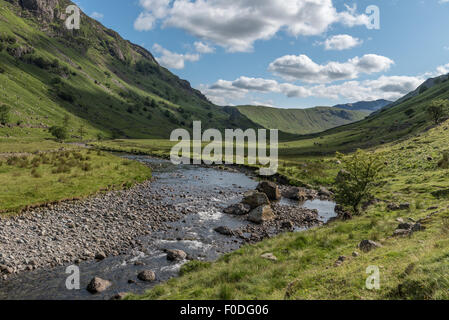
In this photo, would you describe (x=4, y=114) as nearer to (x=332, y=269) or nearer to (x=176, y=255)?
(x=176, y=255)

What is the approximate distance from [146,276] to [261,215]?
17958mm

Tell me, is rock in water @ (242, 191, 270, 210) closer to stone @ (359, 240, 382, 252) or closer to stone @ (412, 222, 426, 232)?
stone @ (412, 222, 426, 232)

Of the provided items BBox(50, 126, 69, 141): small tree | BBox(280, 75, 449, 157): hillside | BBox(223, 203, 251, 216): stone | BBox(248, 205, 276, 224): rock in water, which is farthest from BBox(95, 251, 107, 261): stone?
BBox(50, 126, 69, 141): small tree

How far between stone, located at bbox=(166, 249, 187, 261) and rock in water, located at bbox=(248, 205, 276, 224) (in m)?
12.7

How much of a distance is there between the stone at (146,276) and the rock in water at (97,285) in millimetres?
2116

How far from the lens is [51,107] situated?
528ft

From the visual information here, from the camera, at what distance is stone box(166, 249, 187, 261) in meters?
21.3

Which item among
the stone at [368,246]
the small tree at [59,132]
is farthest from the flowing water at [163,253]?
the small tree at [59,132]

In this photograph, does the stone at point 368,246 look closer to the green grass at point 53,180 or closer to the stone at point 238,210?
the stone at point 238,210

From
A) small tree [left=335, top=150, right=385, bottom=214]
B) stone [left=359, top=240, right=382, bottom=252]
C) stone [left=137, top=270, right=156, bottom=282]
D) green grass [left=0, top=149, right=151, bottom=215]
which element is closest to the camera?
stone [left=359, top=240, right=382, bottom=252]

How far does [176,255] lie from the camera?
21453mm

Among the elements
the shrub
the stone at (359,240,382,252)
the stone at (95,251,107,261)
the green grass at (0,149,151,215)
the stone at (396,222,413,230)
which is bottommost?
the stone at (95,251,107,261)

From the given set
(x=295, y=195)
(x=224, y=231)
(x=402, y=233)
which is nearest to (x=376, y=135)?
(x=295, y=195)

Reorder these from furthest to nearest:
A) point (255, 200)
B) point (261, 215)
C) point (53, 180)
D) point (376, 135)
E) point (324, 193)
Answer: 1. point (376, 135)
2. point (324, 193)
3. point (255, 200)
4. point (53, 180)
5. point (261, 215)
